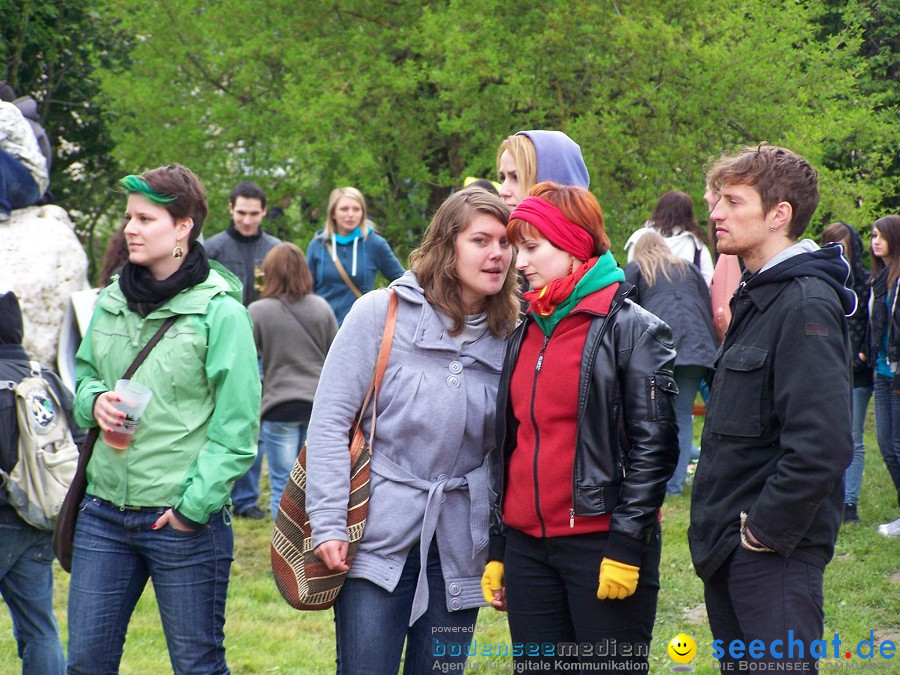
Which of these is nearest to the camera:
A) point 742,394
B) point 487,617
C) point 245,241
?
point 742,394

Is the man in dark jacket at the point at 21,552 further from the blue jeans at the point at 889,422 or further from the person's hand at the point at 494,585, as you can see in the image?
the blue jeans at the point at 889,422

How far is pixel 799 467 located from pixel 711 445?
320mm

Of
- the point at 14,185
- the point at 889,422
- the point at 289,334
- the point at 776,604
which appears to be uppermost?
the point at 14,185

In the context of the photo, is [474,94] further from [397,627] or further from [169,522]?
[397,627]

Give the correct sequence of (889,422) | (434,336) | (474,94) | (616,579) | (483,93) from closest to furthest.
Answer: (616,579), (434,336), (889,422), (474,94), (483,93)

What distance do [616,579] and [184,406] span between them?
5.00ft

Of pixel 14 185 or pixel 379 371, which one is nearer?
pixel 379 371

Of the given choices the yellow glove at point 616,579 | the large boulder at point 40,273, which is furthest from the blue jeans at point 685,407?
the yellow glove at point 616,579

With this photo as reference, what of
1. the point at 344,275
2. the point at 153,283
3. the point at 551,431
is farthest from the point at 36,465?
the point at 344,275

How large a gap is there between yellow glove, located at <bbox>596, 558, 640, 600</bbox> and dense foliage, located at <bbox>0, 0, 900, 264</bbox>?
23.3 feet

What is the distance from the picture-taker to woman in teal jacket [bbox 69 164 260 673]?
3307 mm

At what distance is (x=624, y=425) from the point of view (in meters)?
2.94

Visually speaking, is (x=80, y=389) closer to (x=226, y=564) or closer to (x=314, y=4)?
(x=226, y=564)

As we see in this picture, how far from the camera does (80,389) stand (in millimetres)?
3512
